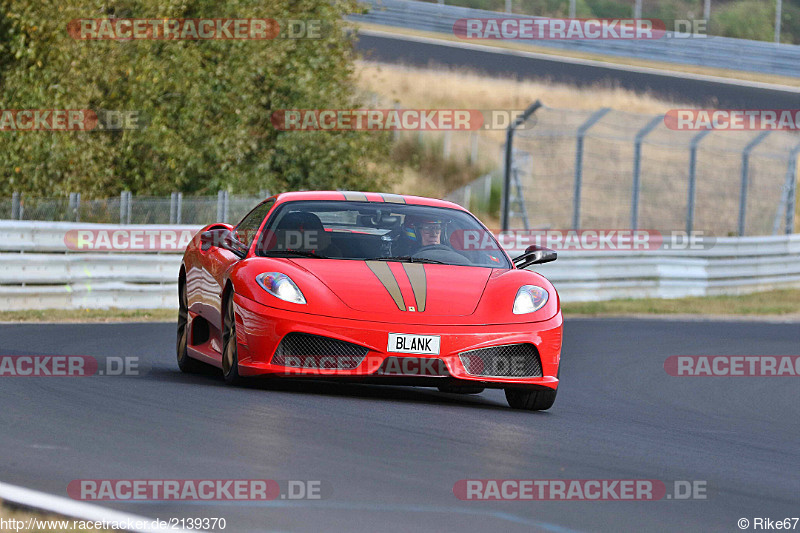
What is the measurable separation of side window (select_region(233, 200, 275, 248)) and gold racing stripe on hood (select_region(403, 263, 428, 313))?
1.23m

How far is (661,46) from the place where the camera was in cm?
4441

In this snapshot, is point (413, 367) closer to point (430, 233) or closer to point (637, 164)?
point (430, 233)

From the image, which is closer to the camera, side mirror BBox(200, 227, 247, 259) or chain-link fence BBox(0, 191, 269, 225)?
side mirror BBox(200, 227, 247, 259)

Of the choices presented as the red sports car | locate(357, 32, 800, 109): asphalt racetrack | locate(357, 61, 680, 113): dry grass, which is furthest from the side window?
locate(357, 61, 680, 113): dry grass

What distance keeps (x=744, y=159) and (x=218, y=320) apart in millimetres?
19226

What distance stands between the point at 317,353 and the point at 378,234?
1337mm

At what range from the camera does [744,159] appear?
1041 inches

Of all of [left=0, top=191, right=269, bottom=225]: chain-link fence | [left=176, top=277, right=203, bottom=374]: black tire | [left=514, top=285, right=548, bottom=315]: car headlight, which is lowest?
[left=0, top=191, right=269, bottom=225]: chain-link fence

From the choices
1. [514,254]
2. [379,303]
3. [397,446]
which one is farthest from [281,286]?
[514,254]

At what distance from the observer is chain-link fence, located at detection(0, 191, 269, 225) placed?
18969mm

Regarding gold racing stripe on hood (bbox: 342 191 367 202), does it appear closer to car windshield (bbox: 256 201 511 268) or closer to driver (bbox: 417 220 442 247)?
car windshield (bbox: 256 201 511 268)

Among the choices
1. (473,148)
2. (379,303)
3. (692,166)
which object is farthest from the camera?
(473,148)

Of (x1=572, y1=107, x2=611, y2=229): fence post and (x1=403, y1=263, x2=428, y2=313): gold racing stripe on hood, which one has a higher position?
(x1=403, y1=263, x2=428, y2=313): gold racing stripe on hood

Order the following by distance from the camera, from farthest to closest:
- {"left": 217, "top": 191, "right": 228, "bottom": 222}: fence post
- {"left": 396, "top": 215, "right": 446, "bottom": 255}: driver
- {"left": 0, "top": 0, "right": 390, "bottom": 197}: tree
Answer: {"left": 0, "top": 0, "right": 390, "bottom": 197}: tree
{"left": 217, "top": 191, "right": 228, "bottom": 222}: fence post
{"left": 396, "top": 215, "right": 446, "bottom": 255}: driver
